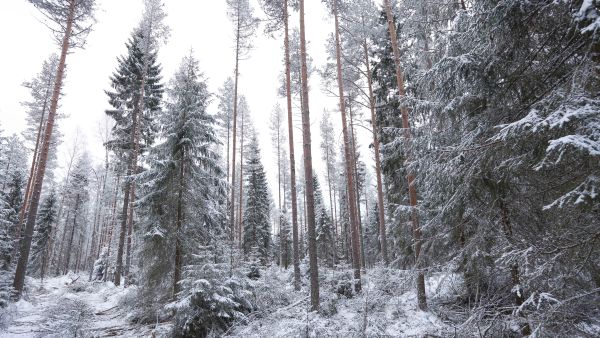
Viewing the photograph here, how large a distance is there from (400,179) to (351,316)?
588 cm

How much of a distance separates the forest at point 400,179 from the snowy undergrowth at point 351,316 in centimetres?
8

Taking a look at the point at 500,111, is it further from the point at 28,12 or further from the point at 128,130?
the point at 128,130

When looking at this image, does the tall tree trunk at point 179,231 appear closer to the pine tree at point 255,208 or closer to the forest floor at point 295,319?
the forest floor at point 295,319

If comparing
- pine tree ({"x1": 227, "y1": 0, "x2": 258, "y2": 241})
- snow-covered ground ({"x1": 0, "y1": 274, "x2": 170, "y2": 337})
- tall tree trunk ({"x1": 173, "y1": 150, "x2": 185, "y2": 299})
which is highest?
pine tree ({"x1": 227, "y1": 0, "x2": 258, "y2": 241})

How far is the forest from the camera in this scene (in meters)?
3.33

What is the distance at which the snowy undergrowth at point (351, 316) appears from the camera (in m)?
6.61

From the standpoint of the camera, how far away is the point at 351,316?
8336 mm

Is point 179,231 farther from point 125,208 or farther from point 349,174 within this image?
point 125,208

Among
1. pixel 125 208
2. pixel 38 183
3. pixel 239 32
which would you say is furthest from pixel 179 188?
pixel 239 32

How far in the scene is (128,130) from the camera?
62.7 feet

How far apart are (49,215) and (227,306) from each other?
3214 centimetres

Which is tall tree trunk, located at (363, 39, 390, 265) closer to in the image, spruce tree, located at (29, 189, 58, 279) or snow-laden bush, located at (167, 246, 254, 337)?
snow-laden bush, located at (167, 246, 254, 337)

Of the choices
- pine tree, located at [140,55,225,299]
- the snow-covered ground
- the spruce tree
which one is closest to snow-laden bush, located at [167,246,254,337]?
the snow-covered ground

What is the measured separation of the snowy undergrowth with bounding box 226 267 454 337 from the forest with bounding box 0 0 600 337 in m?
0.08
